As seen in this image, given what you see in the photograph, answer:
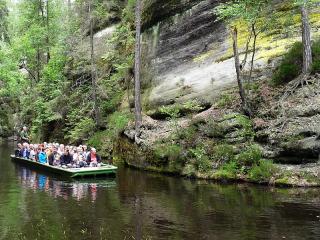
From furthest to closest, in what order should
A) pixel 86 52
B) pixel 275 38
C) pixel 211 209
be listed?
pixel 86 52, pixel 275 38, pixel 211 209

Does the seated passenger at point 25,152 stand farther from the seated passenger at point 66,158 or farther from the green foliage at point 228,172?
the green foliage at point 228,172

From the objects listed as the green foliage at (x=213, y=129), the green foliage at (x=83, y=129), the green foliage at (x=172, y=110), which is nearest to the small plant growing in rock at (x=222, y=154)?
the green foliage at (x=213, y=129)

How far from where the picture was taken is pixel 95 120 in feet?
122

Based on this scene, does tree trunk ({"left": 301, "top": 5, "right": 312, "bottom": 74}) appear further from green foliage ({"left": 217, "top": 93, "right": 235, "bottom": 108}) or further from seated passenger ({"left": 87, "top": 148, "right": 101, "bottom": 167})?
seated passenger ({"left": 87, "top": 148, "right": 101, "bottom": 167})

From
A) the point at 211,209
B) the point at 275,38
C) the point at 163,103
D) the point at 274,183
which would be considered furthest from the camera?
the point at 163,103

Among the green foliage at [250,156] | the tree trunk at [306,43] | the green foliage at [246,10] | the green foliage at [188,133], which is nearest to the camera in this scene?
the green foliage at [250,156]

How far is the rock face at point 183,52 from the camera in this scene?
27734 mm

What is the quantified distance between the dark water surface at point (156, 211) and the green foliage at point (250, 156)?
5.46 ft

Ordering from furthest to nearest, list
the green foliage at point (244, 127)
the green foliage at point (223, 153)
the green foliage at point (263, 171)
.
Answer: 1. the green foliage at point (244, 127)
2. the green foliage at point (223, 153)
3. the green foliage at point (263, 171)

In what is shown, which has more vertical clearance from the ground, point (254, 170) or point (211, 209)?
point (254, 170)

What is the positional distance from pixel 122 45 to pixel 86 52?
3936 millimetres

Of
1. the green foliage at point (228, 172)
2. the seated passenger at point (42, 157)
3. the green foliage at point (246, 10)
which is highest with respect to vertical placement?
the green foliage at point (246, 10)

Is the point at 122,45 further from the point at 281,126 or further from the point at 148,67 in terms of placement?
the point at 281,126

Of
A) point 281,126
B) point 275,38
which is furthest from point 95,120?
point 281,126
